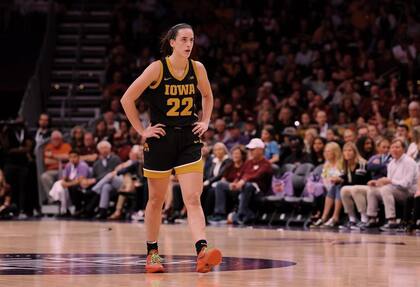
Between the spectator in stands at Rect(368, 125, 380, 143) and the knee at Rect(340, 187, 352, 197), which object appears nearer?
the knee at Rect(340, 187, 352, 197)

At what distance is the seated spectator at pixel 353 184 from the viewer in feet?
48.3

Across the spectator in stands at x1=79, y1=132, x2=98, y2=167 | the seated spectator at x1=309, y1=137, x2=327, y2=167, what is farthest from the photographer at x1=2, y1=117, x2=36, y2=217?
the seated spectator at x1=309, y1=137, x2=327, y2=167

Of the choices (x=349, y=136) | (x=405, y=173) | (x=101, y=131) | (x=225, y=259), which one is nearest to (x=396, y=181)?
(x=405, y=173)

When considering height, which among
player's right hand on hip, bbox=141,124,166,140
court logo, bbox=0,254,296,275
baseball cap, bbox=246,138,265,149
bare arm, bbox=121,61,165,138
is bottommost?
court logo, bbox=0,254,296,275

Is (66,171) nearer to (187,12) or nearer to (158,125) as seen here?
(187,12)

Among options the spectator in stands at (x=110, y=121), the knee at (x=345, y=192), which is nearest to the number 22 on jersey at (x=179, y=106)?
the knee at (x=345, y=192)

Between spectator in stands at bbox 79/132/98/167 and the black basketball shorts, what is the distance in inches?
442

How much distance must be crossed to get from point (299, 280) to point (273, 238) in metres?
5.38

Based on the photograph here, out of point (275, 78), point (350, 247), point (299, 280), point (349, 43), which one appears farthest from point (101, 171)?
point (299, 280)

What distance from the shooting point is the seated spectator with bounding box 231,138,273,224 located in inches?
640

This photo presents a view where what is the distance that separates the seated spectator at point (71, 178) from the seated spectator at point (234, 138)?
8.70 ft

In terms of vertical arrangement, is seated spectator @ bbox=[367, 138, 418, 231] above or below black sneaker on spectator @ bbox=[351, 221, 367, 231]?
above

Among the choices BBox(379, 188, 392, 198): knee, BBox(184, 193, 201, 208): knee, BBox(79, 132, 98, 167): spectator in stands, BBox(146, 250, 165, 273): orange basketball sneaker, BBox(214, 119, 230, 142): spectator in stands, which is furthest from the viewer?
BBox(79, 132, 98, 167): spectator in stands

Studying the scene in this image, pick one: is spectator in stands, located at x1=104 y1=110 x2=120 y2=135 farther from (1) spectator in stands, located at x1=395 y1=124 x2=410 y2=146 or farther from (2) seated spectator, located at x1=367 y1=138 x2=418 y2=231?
(2) seated spectator, located at x1=367 y1=138 x2=418 y2=231
